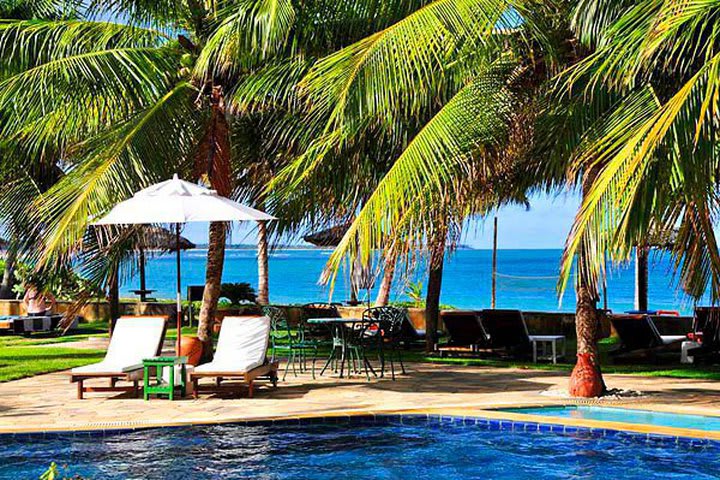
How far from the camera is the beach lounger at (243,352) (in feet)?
36.3

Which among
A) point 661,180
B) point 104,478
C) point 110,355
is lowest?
point 104,478

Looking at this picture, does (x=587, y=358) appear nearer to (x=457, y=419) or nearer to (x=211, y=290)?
(x=457, y=419)

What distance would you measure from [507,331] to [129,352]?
6.01 metres

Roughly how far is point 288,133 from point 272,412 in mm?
5021

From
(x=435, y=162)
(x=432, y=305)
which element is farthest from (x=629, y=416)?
(x=432, y=305)

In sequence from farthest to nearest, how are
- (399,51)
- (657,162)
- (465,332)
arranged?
(465,332)
(399,51)
(657,162)

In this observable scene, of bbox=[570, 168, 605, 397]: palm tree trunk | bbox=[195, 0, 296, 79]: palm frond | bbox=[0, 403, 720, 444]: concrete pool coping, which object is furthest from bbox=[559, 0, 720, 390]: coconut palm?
bbox=[195, 0, 296, 79]: palm frond

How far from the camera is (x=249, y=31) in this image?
10953 mm

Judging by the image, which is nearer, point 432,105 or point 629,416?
point 629,416

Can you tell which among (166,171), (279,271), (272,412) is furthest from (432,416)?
(279,271)

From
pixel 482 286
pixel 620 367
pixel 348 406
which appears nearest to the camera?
pixel 348 406

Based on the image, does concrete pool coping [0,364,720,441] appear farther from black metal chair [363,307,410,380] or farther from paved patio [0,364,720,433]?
black metal chair [363,307,410,380]

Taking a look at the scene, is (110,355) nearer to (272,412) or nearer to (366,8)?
(272,412)

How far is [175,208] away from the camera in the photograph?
36.4 ft
